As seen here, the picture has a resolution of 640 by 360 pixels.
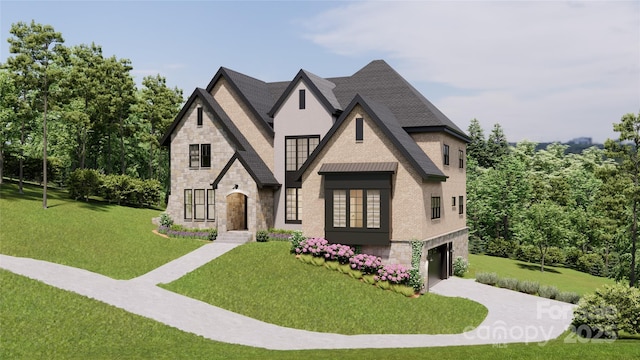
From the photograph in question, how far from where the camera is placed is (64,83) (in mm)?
48875

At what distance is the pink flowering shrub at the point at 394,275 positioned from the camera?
29109 millimetres

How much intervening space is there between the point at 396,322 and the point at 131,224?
26.1 m

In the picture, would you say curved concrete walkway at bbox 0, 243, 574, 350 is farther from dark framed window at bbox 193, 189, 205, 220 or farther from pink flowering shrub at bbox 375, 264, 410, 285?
dark framed window at bbox 193, 189, 205, 220

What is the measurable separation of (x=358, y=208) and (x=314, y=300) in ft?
23.8

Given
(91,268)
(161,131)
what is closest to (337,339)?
(91,268)

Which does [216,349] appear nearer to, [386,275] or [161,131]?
[386,275]

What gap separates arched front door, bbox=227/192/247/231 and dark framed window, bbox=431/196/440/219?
15.3 meters

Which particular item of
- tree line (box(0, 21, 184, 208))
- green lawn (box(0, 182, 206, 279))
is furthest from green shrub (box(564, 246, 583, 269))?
tree line (box(0, 21, 184, 208))

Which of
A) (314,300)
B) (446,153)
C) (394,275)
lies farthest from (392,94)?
(314,300)

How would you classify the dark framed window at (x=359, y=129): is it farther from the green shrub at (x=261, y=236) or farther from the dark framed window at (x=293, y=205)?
the green shrub at (x=261, y=236)

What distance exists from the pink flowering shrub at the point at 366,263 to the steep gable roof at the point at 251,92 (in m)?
13.9

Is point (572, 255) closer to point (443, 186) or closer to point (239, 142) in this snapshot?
point (443, 186)

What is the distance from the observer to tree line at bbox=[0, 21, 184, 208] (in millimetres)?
43000

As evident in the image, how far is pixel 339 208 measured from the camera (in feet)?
104
